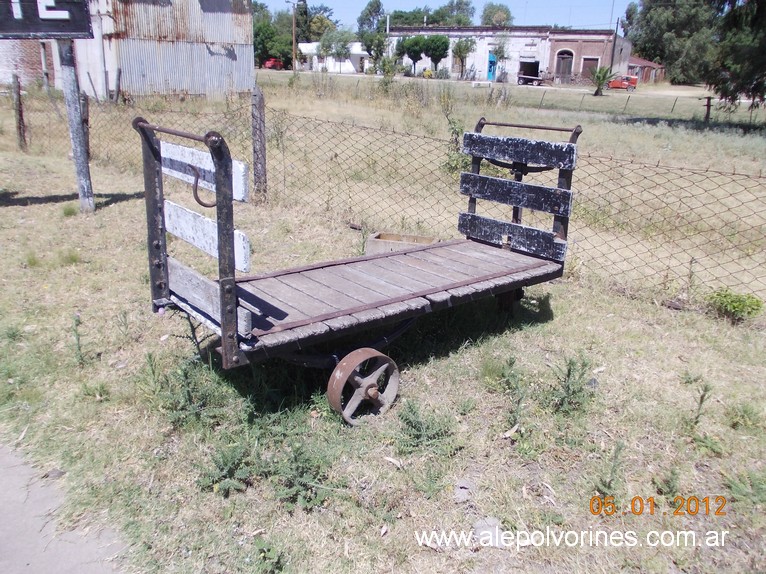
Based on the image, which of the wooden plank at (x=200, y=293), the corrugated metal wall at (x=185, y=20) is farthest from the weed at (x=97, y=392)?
the corrugated metal wall at (x=185, y=20)

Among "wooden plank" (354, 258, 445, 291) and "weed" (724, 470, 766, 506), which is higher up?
"wooden plank" (354, 258, 445, 291)

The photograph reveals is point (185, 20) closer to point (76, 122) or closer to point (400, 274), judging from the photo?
point (76, 122)

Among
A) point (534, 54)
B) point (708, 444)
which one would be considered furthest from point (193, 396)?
point (534, 54)

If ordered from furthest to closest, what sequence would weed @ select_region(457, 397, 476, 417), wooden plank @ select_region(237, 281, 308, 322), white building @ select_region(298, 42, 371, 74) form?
white building @ select_region(298, 42, 371, 74)
weed @ select_region(457, 397, 476, 417)
wooden plank @ select_region(237, 281, 308, 322)

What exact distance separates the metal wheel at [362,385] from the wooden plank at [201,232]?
29.1 inches

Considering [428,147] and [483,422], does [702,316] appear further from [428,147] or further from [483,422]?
[428,147]

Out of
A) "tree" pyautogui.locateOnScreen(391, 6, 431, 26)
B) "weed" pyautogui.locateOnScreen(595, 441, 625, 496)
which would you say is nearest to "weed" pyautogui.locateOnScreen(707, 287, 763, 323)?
"weed" pyautogui.locateOnScreen(595, 441, 625, 496)

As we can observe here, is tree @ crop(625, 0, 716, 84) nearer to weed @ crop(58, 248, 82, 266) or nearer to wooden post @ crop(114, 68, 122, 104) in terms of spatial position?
wooden post @ crop(114, 68, 122, 104)

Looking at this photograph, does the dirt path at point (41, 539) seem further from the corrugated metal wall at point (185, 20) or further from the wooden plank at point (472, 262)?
the corrugated metal wall at point (185, 20)

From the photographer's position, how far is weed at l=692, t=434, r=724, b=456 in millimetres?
3232

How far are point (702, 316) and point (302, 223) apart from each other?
4.09m

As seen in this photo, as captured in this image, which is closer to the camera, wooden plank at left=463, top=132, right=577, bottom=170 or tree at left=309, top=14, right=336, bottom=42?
wooden plank at left=463, top=132, right=577, bottom=170

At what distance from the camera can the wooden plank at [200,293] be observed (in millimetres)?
3106
